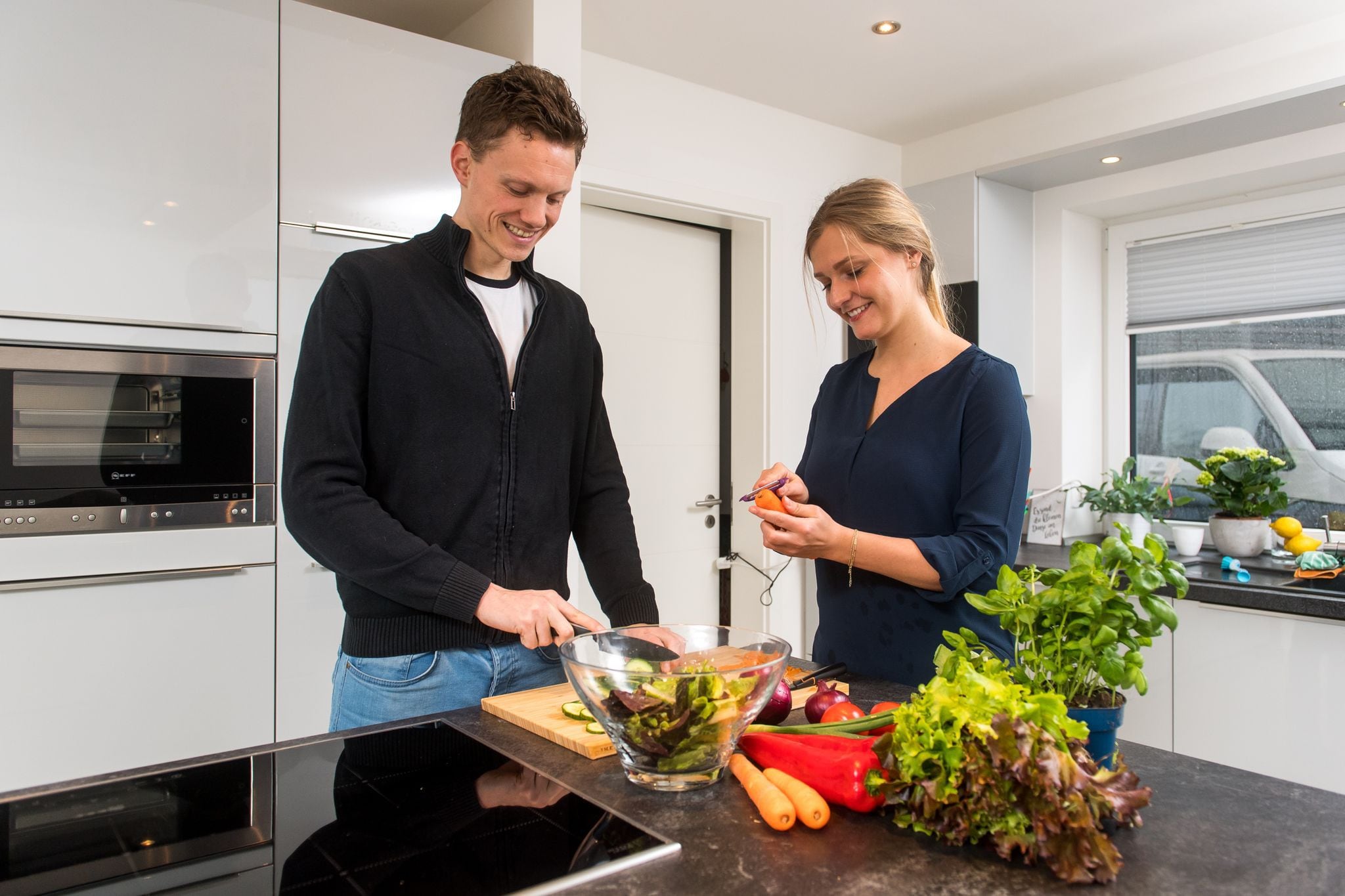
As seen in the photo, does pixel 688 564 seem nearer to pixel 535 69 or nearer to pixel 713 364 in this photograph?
pixel 713 364

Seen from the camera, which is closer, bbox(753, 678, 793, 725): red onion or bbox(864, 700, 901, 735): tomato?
Answer: bbox(864, 700, 901, 735): tomato

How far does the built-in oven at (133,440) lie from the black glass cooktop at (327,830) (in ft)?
3.52

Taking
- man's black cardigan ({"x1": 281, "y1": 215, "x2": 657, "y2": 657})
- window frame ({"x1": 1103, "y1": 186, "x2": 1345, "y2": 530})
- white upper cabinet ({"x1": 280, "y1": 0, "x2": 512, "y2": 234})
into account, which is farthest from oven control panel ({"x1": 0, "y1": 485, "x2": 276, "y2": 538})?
window frame ({"x1": 1103, "y1": 186, "x2": 1345, "y2": 530})

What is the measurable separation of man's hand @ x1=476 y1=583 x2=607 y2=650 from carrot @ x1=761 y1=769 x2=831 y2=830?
340mm

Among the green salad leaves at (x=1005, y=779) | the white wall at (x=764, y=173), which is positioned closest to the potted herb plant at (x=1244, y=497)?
the white wall at (x=764, y=173)

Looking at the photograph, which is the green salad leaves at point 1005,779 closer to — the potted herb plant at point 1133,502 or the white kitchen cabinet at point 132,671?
the white kitchen cabinet at point 132,671

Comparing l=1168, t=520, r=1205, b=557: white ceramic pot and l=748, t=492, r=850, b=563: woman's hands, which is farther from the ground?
l=748, t=492, r=850, b=563: woman's hands

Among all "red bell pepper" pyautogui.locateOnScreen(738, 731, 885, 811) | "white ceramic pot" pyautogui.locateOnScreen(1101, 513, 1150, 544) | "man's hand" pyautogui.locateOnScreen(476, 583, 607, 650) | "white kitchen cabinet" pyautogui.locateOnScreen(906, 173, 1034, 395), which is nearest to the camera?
"red bell pepper" pyautogui.locateOnScreen(738, 731, 885, 811)

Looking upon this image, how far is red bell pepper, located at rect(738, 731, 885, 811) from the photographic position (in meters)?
0.85

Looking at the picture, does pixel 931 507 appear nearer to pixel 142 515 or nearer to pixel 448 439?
pixel 448 439

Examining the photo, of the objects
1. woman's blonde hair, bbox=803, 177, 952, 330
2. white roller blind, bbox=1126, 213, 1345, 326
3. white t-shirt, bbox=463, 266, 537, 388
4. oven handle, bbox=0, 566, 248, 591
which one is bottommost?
oven handle, bbox=0, 566, 248, 591

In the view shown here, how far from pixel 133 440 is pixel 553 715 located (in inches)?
50.8

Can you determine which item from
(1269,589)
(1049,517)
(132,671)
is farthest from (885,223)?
(1049,517)

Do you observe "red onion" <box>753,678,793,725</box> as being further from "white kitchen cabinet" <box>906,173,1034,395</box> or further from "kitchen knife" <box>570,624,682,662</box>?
"white kitchen cabinet" <box>906,173,1034,395</box>
